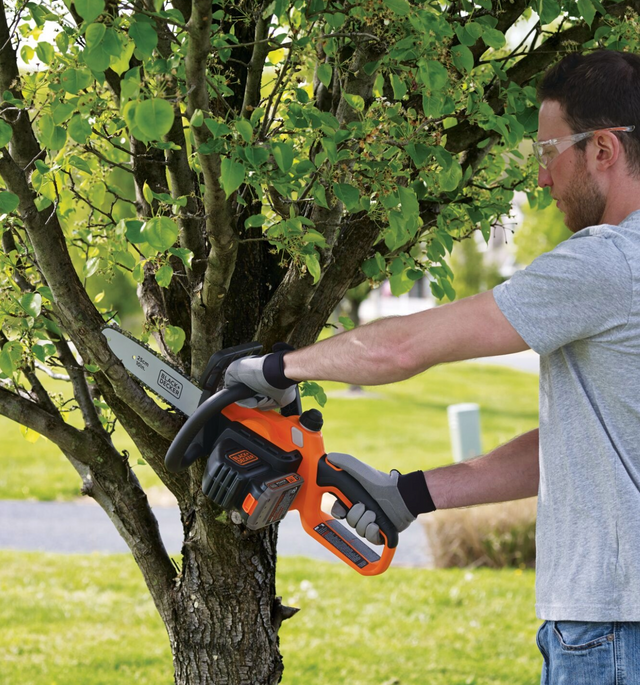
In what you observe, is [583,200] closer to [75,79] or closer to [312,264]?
[312,264]

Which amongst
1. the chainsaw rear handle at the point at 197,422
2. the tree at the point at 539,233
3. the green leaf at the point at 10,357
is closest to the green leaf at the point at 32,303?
the green leaf at the point at 10,357

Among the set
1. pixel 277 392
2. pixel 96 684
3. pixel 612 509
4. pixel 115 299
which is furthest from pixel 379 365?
pixel 115 299

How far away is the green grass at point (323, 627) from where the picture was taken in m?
4.96

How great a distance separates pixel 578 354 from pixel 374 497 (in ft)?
2.54

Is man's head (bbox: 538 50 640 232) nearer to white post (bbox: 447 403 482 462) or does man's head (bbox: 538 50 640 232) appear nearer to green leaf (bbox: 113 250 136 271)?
green leaf (bbox: 113 250 136 271)

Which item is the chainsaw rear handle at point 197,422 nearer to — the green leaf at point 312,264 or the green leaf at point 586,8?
the green leaf at point 312,264

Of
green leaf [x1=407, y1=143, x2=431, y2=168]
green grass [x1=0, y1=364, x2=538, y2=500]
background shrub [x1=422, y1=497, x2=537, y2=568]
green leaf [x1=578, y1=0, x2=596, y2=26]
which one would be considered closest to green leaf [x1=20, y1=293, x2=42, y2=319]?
green leaf [x1=407, y1=143, x2=431, y2=168]

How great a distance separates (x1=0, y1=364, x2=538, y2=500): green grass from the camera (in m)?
11.8

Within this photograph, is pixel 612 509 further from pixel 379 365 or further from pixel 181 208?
pixel 181 208

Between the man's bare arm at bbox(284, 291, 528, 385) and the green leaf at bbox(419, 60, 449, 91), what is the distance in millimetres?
487

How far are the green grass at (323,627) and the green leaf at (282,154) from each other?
3820mm

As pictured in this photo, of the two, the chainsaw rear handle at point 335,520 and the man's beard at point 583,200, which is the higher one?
the man's beard at point 583,200

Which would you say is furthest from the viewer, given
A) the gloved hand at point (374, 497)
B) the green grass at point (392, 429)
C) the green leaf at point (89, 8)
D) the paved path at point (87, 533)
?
the green grass at point (392, 429)

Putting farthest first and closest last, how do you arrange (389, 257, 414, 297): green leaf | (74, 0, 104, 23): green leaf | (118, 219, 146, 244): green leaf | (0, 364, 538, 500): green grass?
(0, 364, 538, 500): green grass
(389, 257, 414, 297): green leaf
(118, 219, 146, 244): green leaf
(74, 0, 104, 23): green leaf
